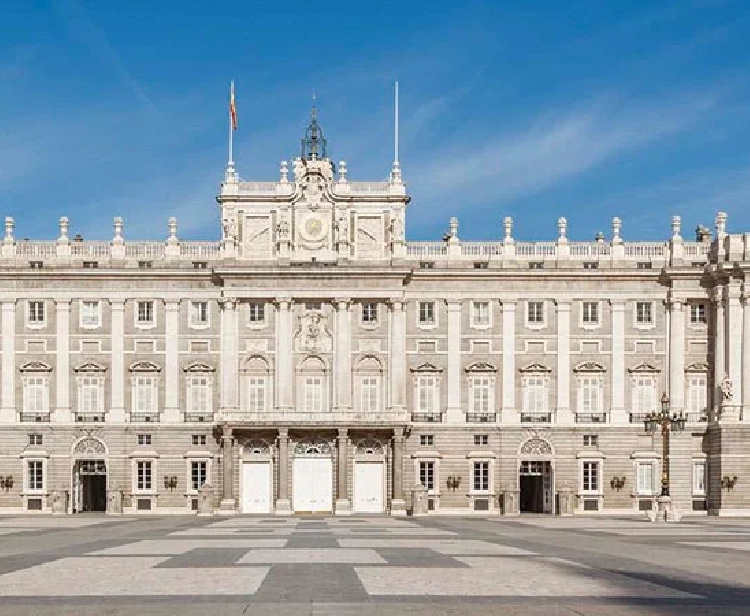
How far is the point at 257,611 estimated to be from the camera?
18984 millimetres

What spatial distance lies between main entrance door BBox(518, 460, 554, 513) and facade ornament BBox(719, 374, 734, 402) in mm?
10561

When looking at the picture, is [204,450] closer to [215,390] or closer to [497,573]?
[215,390]

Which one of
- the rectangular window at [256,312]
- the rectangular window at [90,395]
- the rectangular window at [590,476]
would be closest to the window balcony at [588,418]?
the rectangular window at [590,476]

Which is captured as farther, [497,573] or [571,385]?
[571,385]

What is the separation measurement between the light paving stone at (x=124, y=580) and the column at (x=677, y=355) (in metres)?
51.5

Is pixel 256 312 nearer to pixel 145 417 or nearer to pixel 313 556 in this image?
pixel 145 417

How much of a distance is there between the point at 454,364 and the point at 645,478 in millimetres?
12850

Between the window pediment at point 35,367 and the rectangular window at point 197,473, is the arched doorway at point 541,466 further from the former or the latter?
the window pediment at point 35,367

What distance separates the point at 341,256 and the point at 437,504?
1528 cm

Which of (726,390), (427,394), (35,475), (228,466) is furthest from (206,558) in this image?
(726,390)

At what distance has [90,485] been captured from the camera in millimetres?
77000

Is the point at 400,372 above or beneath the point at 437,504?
A: above

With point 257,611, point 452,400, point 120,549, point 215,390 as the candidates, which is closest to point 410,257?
point 452,400

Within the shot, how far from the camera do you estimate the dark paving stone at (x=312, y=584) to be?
68.1 feet
